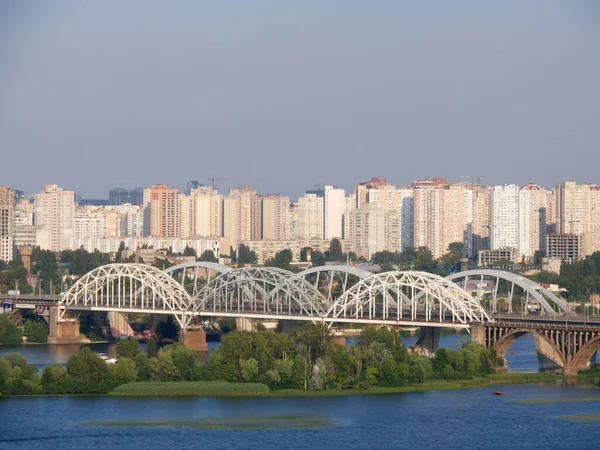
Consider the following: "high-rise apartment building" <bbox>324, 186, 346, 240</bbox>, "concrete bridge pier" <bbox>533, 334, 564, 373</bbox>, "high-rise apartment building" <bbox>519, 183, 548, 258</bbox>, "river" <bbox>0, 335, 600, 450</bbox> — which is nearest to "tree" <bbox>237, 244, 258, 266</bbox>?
"high-rise apartment building" <bbox>519, 183, 548, 258</bbox>

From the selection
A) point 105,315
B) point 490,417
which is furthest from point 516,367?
point 105,315

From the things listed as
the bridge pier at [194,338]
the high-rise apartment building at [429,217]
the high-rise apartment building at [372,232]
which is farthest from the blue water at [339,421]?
the high-rise apartment building at [372,232]

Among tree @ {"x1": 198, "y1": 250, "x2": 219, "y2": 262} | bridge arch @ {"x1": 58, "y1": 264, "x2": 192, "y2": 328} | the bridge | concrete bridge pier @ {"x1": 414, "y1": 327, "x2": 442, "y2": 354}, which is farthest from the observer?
tree @ {"x1": 198, "y1": 250, "x2": 219, "y2": 262}

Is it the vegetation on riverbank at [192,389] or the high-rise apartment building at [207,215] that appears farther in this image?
the high-rise apartment building at [207,215]

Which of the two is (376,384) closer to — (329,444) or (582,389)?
(582,389)

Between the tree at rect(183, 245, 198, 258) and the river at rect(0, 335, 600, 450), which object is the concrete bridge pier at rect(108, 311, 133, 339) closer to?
the river at rect(0, 335, 600, 450)

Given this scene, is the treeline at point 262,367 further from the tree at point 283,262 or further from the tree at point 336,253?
the tree at point 336,253
